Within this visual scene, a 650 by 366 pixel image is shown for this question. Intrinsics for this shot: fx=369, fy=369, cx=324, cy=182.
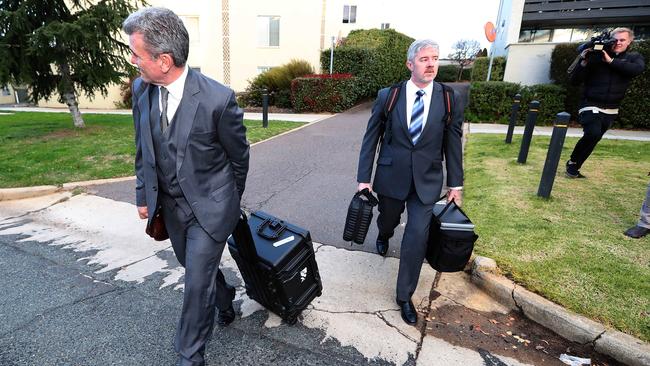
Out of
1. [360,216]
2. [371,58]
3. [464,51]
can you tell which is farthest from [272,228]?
[464,51]

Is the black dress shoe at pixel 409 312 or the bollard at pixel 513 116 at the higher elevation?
the bollard at pixel 513 116

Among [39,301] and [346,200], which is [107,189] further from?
[346,200]

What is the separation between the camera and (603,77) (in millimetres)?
5172

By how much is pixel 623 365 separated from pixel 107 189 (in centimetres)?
633

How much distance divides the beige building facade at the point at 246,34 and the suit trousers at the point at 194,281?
71.0 feet

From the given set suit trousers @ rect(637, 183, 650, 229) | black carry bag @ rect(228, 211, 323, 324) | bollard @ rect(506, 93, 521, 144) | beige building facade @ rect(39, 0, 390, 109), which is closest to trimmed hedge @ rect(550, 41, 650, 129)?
bollard @ rect(506, 93, 521, 144)

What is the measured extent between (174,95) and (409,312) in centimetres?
217

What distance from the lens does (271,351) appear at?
8.02ft

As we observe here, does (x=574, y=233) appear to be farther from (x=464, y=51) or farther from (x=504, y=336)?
(x=464, y=51)

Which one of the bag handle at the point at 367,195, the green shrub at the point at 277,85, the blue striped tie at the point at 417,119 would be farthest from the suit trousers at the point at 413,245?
the green shrub at the point at 277,85

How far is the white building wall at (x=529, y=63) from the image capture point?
12.6 m

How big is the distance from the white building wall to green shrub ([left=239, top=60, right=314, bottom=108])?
8.54 m

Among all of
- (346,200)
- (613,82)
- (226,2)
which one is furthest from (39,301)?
(226,2)

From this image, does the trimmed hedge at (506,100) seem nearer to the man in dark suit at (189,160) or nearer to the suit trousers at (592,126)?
the suit trousers at (592,126)
